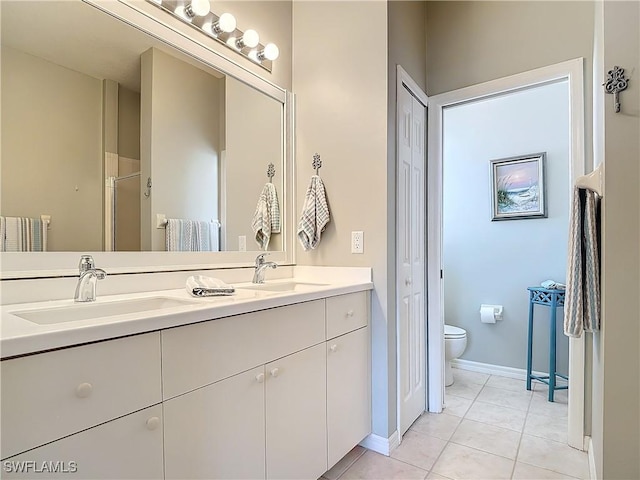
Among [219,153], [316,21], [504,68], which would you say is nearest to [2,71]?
[219,153]

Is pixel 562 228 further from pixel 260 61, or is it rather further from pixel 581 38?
pixel 260 61

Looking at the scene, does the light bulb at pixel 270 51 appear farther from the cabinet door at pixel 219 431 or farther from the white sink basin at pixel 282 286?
the cabinet door at pixel 219 431

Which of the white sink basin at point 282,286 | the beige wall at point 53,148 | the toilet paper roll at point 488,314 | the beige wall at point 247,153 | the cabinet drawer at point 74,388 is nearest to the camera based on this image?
the cabinet drawer at point 74,388

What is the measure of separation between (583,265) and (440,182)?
1042 millimetres

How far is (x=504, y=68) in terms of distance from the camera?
2.17 metres

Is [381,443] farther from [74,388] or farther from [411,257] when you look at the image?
[74,388]

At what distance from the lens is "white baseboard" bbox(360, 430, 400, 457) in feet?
6.10

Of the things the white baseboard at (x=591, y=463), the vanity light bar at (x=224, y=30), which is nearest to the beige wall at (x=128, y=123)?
the vanity light bar at (x=224, y=30)

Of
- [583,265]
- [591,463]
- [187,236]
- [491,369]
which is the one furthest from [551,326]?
[187,236]

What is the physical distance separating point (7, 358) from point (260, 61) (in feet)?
6.11

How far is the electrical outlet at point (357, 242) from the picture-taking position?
6.36 ft

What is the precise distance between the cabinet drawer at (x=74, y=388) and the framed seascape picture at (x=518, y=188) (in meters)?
3.00

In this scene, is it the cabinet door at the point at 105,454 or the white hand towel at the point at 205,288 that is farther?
the white hand towel at the point at 205,288

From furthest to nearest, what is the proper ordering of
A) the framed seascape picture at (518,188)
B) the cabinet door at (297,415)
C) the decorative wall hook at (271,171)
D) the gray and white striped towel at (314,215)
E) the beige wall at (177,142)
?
the framed seascape picture at (518,188) → the decorative wall hook at (271,171) → the gray and white striped towel at (314,215) → the beige wall at (177,142) → the cabinet door at (297,415)
